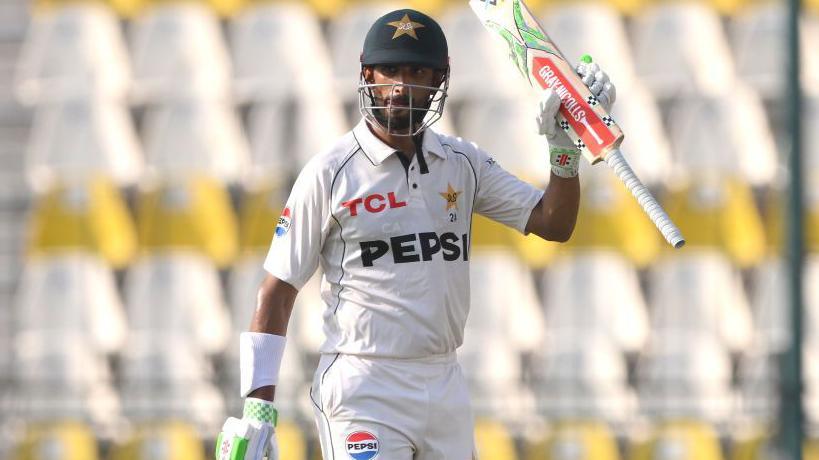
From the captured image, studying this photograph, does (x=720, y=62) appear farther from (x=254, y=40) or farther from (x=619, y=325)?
(x=254, y=40)

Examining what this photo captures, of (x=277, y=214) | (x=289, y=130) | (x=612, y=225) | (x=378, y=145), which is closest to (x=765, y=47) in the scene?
(x=612, y=225)

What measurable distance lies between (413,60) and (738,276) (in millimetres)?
6729

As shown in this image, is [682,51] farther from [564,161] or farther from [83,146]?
[564,161]

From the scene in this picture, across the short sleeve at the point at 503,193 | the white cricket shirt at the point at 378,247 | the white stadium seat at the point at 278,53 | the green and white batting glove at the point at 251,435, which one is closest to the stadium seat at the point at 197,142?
the white stadium seat at the point at 278,53

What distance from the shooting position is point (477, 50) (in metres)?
10.4

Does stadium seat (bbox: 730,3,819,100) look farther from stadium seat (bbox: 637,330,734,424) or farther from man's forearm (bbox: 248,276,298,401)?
man's forearm (bbox: 248,276,298,401)

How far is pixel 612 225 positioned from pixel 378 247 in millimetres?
6519

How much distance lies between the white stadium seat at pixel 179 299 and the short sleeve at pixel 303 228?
649cm

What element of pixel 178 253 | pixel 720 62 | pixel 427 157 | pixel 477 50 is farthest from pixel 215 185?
pixel 427 157

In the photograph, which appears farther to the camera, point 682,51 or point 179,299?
point 682,51

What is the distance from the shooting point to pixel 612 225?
32.1ft

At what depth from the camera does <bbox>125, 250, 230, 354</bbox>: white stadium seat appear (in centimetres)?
986

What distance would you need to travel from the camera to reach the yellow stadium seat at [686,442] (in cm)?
891

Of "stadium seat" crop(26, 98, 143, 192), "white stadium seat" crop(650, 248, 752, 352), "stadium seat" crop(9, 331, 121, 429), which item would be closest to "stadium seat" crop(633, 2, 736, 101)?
"white stadium seat" crop(650, 248, 752, 352)
